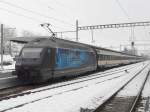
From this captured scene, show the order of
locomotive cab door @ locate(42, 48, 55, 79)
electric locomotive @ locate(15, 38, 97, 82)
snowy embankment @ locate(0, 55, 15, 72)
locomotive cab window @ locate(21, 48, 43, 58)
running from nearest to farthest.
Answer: electric locomotive @ locate(15, 38, 97, 82) → locomotive cab door @ locate(42, 48, 55, 79) → locomotive cab window @ locate(21, 48, 43, 58) → snowy embankment @ locate(0, 55, 15, 72)

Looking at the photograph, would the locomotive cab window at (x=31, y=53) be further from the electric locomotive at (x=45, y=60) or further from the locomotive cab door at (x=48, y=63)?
the locomotive cab door at (x=48, y=63)

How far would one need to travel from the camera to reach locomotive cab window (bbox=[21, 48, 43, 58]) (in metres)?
17.4

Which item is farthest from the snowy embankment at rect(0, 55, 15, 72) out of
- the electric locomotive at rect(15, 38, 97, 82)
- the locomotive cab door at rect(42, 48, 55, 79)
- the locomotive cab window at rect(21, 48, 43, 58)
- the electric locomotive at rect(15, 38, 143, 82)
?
the locomotive cab door at rect(42, 48, 55, 79)

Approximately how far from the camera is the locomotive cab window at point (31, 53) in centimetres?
1736

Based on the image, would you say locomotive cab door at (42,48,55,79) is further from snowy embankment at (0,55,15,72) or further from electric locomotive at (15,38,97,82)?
snowy embankment at (0,55,15,72)

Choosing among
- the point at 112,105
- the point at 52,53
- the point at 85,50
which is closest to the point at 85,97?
the point at 112,105

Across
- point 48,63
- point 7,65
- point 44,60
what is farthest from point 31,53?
point 7,65

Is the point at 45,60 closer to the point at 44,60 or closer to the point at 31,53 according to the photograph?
the point at 44,60

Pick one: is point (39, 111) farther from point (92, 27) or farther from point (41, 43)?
point (92, 27)

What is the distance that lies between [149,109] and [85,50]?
16.6m

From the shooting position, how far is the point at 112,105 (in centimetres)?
1120

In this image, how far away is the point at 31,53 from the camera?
17625 millimetres

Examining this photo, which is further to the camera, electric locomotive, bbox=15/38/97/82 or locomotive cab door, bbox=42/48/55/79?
locomotive cab door, bbox=42/48/55/79

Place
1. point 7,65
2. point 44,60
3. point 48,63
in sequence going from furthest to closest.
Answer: point 7,65
point 48,63
point 44,60
